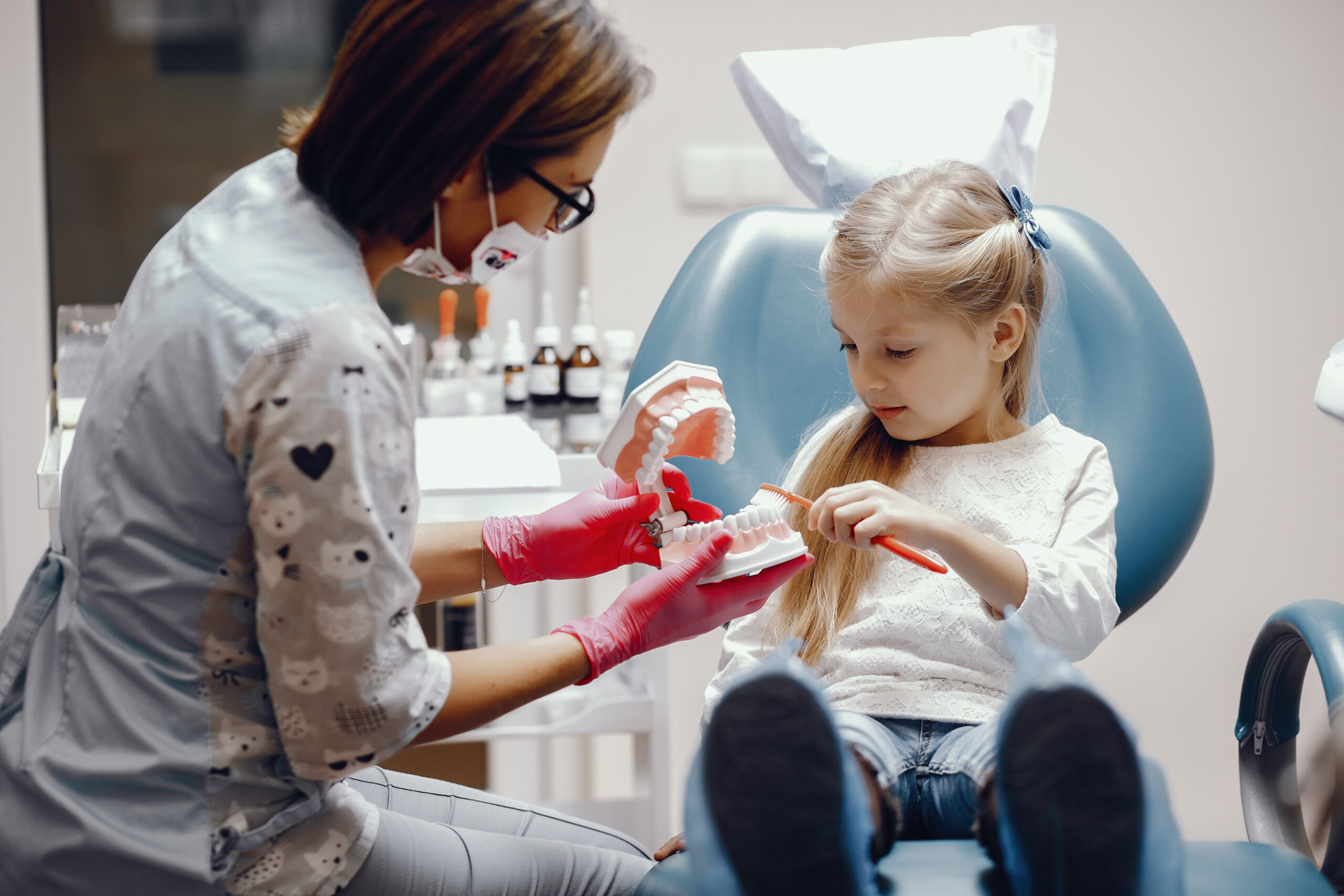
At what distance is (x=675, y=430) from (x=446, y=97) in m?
0.40

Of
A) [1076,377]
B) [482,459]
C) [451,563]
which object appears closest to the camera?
[451,563]

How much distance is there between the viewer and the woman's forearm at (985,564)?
100cm

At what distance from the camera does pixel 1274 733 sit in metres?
1.09

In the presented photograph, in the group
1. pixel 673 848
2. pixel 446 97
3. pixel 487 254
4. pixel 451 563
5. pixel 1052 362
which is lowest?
pixel 673 848

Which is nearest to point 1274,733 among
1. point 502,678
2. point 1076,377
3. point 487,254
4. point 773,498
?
point 1076,377

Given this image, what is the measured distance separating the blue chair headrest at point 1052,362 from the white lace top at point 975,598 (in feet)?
0.24

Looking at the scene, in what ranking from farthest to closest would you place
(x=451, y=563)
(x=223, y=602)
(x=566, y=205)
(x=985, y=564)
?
(x=451, y=563)
(x=985, y=564)
(x=566, y=205)
(x=223, y=602)

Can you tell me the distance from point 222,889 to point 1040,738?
0.56 metres

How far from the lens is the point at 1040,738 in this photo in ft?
2.06

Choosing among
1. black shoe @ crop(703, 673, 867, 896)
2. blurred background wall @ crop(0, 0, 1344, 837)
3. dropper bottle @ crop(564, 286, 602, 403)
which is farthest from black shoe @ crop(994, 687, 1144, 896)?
blurred background wall @ crop(0, 0, 1344, 837)

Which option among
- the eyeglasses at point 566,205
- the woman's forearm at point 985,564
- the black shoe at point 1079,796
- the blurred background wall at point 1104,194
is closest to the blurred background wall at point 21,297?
the blurred background wall at point 1104,194

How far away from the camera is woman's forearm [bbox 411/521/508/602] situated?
1145mm

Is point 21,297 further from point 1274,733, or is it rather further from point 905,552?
point 1274,733

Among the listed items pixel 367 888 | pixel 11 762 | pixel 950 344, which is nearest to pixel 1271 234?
pixel 950 344
